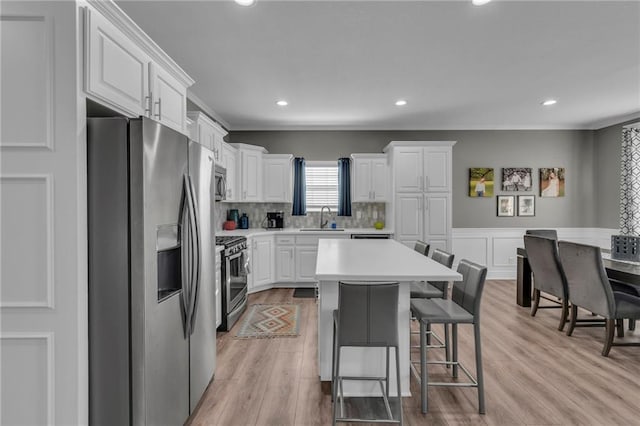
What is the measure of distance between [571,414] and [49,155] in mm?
3336

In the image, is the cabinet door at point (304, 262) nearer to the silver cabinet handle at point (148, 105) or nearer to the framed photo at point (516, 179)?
the silver cabinet handle at point (148, 105)

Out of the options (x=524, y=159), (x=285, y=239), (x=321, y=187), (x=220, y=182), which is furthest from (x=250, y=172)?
(x=524, y=159)

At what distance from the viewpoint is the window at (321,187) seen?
607cm

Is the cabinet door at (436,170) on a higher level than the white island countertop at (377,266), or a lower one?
higher

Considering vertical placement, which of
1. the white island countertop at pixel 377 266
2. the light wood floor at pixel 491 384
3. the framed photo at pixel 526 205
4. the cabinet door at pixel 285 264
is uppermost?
the framed photo at pixel 526 205

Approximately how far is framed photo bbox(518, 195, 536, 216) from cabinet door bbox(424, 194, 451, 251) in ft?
5.60

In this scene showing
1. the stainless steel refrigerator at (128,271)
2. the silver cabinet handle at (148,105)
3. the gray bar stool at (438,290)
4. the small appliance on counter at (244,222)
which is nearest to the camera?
the stainless steel refrigerator at (128,271)

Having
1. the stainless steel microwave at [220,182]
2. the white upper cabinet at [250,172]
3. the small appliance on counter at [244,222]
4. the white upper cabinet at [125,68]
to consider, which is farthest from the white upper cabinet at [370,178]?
the white upper cabinet at [125,68]

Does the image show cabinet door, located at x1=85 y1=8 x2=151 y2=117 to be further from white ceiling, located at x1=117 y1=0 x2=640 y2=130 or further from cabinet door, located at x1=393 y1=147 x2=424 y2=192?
cabinet door, located at x1=393 y1=147 x2=424 y2=192

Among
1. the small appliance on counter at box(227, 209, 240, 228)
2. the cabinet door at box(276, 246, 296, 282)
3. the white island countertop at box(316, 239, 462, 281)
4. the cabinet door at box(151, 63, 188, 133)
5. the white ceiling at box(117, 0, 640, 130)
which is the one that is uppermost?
the white ceiling at box(117, 0, 640, 130)

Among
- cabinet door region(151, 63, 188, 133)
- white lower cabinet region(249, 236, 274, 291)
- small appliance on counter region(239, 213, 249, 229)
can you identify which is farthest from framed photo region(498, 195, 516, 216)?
cabinet door region(151, 63, 188, 133)

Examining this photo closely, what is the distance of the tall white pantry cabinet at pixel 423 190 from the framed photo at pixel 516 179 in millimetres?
1425

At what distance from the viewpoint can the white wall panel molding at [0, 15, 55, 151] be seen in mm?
1428

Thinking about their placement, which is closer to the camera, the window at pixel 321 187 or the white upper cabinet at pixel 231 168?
the white upper cabinet at pixel 231 168
